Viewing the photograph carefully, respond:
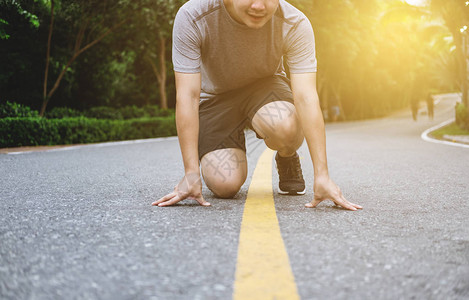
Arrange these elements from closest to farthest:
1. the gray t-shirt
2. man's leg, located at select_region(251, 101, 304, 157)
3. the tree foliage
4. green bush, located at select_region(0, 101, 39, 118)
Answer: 1. the gray t-shirt
2. man's leg, located at select_region(251, 101, 304, 157)
3. green bush, located at select_region(0, 101, 39, 118)
4. the tree foliage

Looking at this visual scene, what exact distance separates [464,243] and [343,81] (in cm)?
3949

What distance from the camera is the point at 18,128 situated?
1123 cm

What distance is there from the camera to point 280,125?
3574 millimetres

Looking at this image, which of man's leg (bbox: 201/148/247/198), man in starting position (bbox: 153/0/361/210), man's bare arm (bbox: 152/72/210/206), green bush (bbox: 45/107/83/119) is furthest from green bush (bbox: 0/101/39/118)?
man's bare arm (bbox: 152/72/210/206)

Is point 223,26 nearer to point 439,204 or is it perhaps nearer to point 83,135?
point 439,204

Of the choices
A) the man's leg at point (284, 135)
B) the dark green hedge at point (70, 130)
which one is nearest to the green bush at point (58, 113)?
the dark green hedge at point (70, 130)

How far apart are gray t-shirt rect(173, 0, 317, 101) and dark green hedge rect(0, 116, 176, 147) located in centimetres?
882

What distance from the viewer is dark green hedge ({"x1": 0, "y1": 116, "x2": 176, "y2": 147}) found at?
36.6ft

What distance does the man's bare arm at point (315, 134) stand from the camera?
3.05m

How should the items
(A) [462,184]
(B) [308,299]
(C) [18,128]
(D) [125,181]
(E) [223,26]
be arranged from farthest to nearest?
(C) [18,128], (D) [125,181], (A) [462,184], (E) [223,26], (B) [308,299]

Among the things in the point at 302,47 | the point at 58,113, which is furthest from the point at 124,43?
the point at 302,47

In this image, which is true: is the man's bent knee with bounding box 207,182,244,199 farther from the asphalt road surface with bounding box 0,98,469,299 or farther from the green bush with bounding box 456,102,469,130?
the green bush with bounding box 456,102,469,130

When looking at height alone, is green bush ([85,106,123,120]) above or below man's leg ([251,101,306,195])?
below

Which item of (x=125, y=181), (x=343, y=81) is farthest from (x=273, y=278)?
(x=343, y=81)
